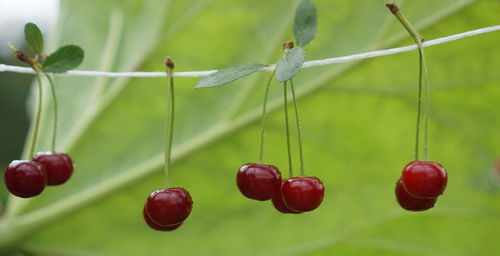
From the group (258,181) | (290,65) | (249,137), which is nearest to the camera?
(290,65)

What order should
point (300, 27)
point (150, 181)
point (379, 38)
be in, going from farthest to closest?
point (150, 181)
point (379, 38)
point (300, 27)

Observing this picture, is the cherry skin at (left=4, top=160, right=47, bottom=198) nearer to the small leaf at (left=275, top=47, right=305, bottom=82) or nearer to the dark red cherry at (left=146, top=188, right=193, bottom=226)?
the dark red cherry at (left=146, top=188, right=193, bottom=226)

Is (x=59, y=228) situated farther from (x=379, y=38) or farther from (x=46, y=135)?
(x=379, y=38)

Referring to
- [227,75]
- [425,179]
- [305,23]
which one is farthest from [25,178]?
[425,179]

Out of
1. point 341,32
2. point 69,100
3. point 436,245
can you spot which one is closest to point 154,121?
point 69,100

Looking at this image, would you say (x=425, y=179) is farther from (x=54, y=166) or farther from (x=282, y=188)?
(x=54, y=166)
